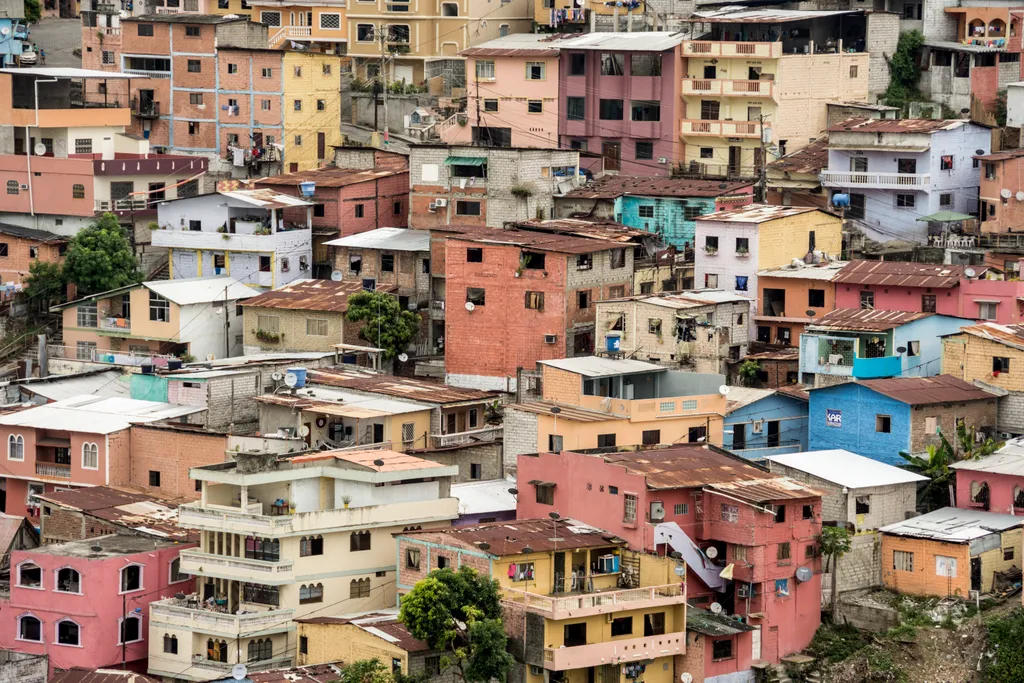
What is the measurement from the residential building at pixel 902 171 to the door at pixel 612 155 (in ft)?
23.8

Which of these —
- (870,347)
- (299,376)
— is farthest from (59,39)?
(870,347)

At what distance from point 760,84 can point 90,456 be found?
24.3 metres

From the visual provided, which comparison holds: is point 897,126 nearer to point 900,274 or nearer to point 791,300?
point 791,300

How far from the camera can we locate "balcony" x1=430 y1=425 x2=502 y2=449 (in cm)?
6025

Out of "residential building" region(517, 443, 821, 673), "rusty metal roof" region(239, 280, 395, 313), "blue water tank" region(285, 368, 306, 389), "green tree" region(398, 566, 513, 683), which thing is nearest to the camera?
"green tree" region(398, 566, 513, 683)

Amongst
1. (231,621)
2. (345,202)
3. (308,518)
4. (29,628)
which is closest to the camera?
(231,621)

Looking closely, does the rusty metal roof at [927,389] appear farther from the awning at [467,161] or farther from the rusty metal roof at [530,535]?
the awning at [467,161]

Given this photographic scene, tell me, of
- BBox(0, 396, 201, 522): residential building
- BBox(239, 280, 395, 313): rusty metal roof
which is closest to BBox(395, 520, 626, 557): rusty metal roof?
BBox(0, 396, 201, 522): residential building

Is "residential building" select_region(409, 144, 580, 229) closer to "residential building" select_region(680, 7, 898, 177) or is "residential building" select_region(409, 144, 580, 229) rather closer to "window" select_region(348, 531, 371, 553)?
"residential building" select_region(680, 7, 898, 177)

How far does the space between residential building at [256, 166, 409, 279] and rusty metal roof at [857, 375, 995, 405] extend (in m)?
19.4

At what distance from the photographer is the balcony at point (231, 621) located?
5175 centimetres

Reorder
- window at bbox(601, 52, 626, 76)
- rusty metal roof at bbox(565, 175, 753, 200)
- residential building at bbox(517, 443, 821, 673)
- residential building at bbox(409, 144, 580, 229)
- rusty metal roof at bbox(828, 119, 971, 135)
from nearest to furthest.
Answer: residential building at bbox(517, 443, 821, 673), rusty metal roof at bbox(828, 119, 971, 135), rusty metal roof at bbox(565, 175, 753, 200), residential building at bbox(409, 144, 580, 229), window at bbox(601, 52, 626, 76)

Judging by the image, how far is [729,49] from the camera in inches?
2940

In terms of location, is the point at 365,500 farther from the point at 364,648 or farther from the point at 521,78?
the point at 521,78
